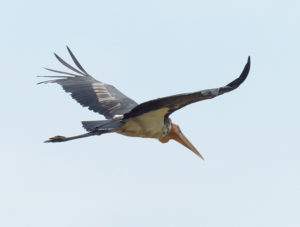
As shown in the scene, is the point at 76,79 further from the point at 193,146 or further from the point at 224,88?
the point at 224,88

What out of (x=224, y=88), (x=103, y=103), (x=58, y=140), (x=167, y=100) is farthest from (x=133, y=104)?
(x=224, y=88)

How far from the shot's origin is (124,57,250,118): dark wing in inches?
629

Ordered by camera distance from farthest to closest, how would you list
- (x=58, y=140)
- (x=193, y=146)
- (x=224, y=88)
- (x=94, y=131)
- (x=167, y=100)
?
(x=193, y=146)
(x=58, y=140)
(x=94, y=131)
(x=167, y=100)
(x=224, y=88)

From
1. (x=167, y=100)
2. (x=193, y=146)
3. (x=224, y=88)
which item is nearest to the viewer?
(x=224, y=88)

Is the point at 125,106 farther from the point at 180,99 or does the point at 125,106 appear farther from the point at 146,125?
the point at 180,99

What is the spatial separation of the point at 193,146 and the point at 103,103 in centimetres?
Answer: 230

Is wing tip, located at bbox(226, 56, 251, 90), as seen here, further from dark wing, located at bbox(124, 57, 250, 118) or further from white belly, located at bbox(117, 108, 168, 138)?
white belly, located at bbox(117, 108, 168, 138)

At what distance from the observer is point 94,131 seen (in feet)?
61.0

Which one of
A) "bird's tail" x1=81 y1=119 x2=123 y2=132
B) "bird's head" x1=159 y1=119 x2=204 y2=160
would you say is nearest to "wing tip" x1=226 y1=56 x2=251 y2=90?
"bird's tail" x1=81 y1=119 x2=123 y2=132

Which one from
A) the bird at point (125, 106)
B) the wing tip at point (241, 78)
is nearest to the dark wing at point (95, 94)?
the bird at point (125, 106)

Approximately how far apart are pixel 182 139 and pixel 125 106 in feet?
4.80

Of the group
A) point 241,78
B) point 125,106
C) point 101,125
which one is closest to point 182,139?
point 125,106

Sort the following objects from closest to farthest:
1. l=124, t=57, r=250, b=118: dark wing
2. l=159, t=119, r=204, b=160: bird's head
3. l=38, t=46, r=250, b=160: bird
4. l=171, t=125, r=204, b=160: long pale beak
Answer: l=124, t=57, r=250, b=118: dark wing
l=38, t=46, r=250, b=160: bird
l=159, t=119, r=204, b=160: bird's head
l=171, t=125, r=204, b=160: long pale beak

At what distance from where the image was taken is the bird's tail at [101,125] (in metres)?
18.5
